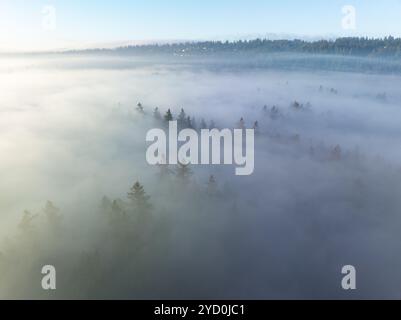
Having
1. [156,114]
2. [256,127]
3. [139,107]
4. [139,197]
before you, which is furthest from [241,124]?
[139,197]

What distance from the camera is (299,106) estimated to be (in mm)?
7363

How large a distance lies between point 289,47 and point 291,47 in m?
0.04

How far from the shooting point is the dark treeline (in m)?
6.06

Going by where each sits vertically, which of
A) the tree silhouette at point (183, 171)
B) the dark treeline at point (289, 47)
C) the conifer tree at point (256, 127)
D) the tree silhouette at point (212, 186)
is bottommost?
the tree silhouette at point (212, 186)

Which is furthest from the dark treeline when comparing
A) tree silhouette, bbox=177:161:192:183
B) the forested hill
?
tree silhouette, bbox=177:161:192:183

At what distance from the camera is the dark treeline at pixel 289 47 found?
6059 millimetres

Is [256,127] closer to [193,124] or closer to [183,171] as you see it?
[193,124]

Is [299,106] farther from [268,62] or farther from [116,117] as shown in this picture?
[116,117]

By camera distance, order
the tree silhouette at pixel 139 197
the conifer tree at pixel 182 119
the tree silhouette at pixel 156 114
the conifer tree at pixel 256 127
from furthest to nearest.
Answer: the conifer tree at pixel 256 127, the tree silhouette at pixel 156 114, the conifer tree at pixel 182 119, the tree silhouette at pixel 139 197

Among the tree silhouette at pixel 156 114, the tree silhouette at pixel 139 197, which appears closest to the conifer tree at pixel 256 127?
the tree silhouette at pixel 156 114

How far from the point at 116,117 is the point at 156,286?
11.8 feet

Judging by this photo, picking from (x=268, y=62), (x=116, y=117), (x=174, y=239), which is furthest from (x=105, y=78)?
(x=268, y=62)

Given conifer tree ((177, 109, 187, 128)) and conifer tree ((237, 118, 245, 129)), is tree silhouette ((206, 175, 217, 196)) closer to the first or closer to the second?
conifer tree ((177, 109, 187, 128))

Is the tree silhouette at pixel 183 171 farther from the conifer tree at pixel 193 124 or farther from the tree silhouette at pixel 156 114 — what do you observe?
the tree silhouette at pixel 156 114
